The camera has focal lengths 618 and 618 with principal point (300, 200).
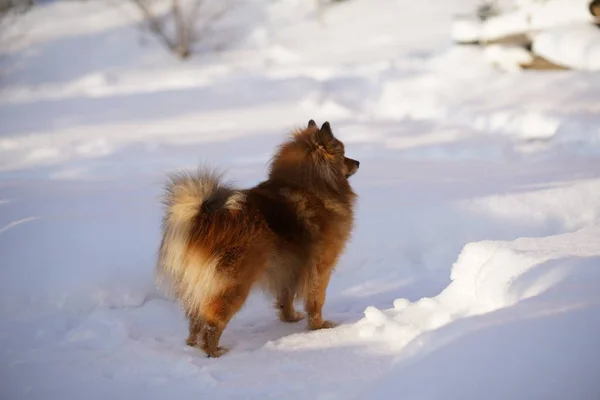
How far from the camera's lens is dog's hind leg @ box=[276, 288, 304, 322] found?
4.85m

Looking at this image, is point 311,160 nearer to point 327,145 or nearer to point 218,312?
point 327,145

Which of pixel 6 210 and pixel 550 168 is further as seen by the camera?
pixel 550 168

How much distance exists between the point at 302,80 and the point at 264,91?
3.19 feet

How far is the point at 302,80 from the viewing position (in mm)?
14188

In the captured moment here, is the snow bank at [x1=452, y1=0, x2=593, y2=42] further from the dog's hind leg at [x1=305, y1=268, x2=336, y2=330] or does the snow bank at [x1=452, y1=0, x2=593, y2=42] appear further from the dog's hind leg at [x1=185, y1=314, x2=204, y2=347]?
the dog's hind leg at [x1=185, y1=314, x2=204, y2=347]

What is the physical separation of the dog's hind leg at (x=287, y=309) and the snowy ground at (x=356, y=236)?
17cm

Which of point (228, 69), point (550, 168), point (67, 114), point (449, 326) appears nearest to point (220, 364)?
point (449, 326)

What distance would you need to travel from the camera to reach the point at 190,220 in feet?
12.8

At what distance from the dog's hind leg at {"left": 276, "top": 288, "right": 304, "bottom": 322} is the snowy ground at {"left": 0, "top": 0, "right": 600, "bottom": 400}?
0.56ft

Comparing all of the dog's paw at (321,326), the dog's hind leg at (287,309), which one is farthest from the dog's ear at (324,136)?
the dog's paw at (321,326)

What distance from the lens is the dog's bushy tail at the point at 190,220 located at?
3.89 m

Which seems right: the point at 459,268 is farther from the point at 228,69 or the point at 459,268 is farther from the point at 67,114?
the point at 228,69

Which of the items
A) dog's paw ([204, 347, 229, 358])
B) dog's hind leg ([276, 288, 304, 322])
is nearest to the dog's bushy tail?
dog's paw ([204, 347, 229, 358])

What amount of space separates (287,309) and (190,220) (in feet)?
4.60
